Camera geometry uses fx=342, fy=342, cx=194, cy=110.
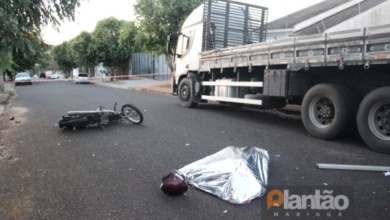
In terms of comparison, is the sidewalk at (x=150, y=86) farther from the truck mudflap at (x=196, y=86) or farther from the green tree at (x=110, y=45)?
the truck mudflap at (x=196, y=86)

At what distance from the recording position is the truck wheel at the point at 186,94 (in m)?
12.1

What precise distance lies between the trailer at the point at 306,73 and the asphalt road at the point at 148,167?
53 centimetres

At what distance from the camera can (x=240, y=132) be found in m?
7.82

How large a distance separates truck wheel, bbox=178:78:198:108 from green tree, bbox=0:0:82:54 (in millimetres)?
7112

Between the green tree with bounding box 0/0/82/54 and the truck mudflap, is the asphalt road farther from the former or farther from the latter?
the truck mudflap

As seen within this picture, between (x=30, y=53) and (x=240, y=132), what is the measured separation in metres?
4.74

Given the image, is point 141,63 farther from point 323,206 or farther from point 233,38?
point 323,206

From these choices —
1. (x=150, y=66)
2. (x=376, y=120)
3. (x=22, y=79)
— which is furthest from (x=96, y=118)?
(x=22, y=79)

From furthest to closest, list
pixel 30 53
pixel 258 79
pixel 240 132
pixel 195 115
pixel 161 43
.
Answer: pixel 161 43, pixel 195 115, pixel 258 79, pixel 240 132, pixel 30 53

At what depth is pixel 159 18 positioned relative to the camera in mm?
20859

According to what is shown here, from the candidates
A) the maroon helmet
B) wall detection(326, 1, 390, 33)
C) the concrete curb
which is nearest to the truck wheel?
the concrete curb

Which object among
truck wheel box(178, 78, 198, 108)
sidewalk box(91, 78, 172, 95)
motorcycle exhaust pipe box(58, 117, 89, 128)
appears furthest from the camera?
sidewalk box(91, 78, 172, 95)

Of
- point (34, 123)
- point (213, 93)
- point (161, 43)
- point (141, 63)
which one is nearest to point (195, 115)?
point (213, 93)

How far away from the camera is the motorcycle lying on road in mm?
8120
